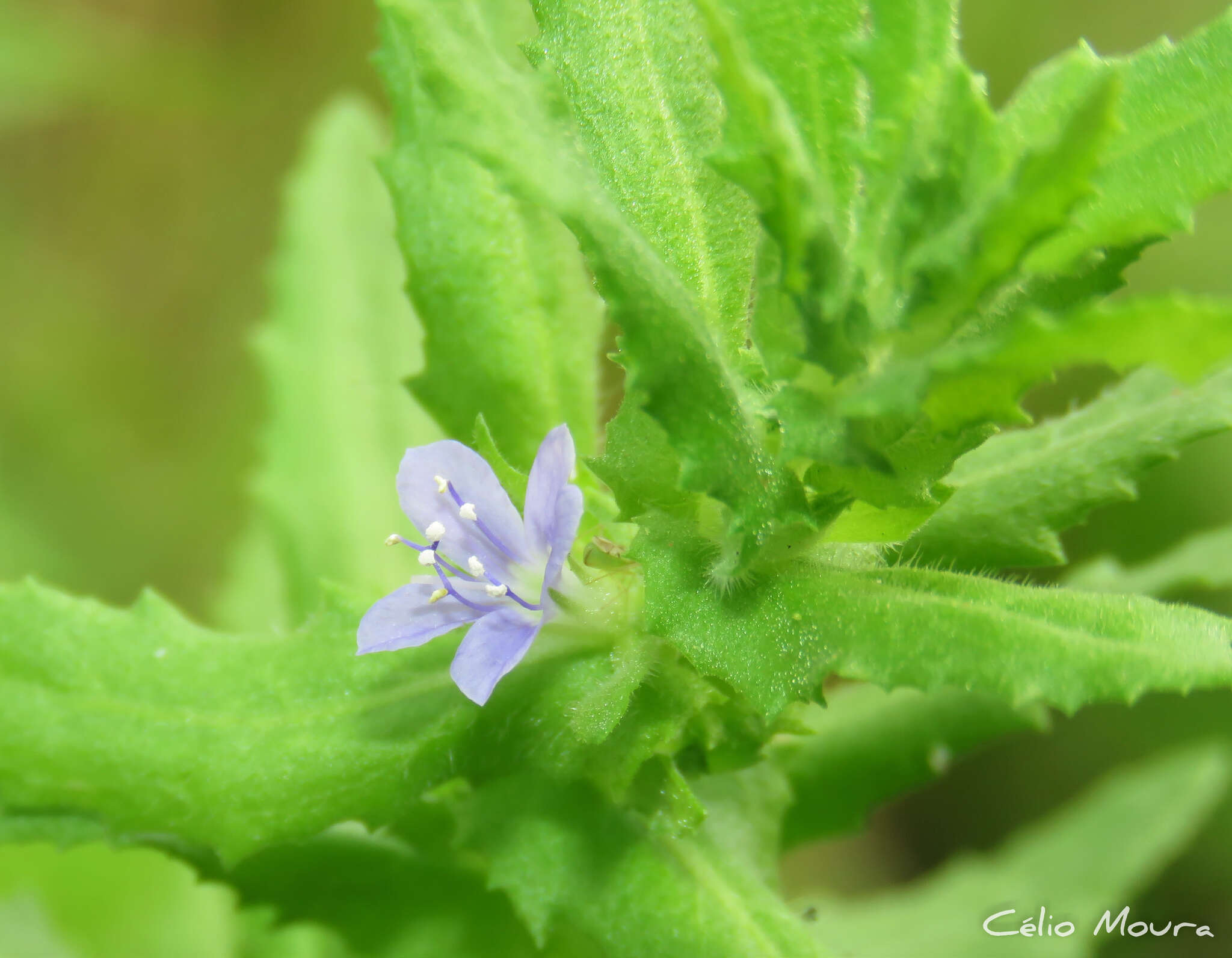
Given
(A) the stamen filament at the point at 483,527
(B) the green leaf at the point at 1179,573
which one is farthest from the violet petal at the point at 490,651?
(B) the green leaf at the point at 1179,573

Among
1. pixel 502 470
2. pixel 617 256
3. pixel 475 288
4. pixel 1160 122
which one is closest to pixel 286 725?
pixel 502 470

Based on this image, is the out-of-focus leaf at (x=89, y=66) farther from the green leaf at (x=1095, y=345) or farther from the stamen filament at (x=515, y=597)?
the green leaf at (x=1095, y=345)

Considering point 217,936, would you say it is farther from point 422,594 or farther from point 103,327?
point 103,327

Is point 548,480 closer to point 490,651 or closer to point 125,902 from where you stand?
point 490,651

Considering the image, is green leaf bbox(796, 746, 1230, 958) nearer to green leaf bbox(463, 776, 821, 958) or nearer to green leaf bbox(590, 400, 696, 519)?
green leaf bbox(463, 776, 821, 958)

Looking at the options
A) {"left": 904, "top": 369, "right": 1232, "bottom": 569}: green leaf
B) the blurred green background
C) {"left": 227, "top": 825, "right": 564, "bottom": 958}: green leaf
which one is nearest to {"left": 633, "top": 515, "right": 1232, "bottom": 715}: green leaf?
{"left": 904, "top": 369, "right": 1232, "bottom": 569}: green leaf

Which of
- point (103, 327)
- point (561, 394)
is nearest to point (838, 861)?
point (561, 394)
